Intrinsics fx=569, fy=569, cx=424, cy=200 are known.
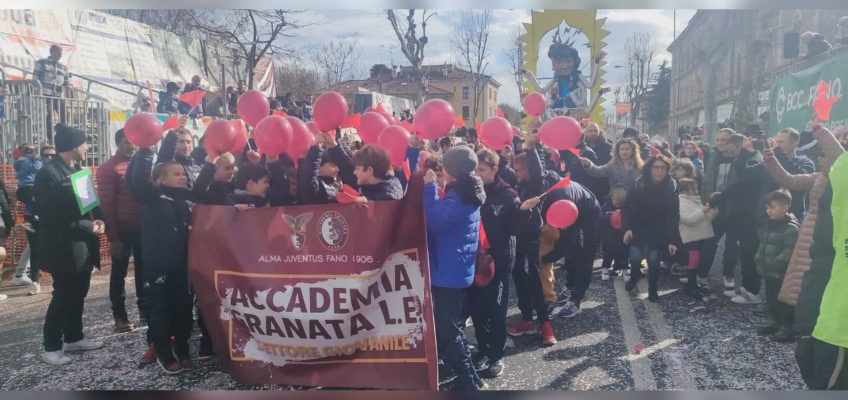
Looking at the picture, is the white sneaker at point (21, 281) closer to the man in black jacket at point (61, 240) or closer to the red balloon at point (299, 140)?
the man in black jacket at point (61, 240)

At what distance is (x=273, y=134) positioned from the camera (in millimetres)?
4145

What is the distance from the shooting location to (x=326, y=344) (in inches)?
140

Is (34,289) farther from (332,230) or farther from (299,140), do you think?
(332,230)

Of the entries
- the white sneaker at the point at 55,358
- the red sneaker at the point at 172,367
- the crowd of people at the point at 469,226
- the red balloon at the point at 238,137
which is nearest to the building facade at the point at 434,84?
the crowd of people at the point at 469,226

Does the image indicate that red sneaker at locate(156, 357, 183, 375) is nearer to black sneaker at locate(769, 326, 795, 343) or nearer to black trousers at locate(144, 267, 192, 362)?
black trousers at locate(144, 267, 192, 362)

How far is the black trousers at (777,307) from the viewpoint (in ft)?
15.0

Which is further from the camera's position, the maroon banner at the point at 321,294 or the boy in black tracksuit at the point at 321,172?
the boy in black tracksuit at the point at 321,172

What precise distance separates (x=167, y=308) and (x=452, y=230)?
218cm

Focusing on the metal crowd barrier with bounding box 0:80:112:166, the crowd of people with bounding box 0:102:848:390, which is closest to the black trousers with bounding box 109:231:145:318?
the crowd of people with bounding box 0:102:848:390

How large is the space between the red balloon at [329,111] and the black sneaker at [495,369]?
2201mm

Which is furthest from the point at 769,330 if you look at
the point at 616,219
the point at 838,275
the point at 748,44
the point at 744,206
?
the point at 748,44

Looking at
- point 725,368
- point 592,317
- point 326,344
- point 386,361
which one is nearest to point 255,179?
point 326,344

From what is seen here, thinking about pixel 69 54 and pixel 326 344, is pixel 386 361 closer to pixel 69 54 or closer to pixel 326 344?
pixel 326 344

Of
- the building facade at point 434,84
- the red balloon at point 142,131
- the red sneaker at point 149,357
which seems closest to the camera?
the red balloon at point 142,131
